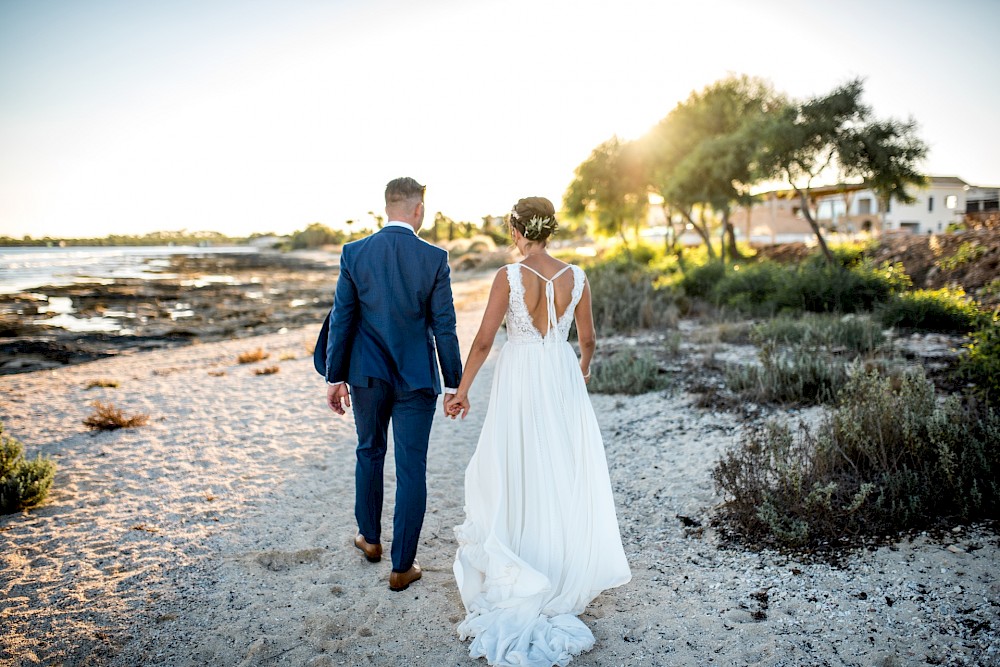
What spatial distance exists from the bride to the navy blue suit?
0.73ft

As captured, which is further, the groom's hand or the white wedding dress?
the groom's hand

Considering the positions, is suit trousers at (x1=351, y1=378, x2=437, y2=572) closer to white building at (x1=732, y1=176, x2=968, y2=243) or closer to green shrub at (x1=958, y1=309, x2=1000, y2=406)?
green shrub at (x1=958, y1=309, x2=1000, y2=406)

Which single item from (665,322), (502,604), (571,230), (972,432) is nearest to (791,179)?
(665,322)

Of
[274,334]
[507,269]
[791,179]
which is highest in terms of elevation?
[791,179]

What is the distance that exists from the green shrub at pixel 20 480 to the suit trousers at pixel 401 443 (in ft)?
10.1

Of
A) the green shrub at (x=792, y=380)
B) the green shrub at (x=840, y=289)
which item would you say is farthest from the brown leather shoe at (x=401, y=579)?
the green shrub at (x=840, y=289)

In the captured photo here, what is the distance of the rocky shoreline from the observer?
14227 mm

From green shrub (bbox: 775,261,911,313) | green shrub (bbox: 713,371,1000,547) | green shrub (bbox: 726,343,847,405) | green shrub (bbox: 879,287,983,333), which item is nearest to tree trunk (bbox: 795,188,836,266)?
green shrub (bbox: 775,261,911,313)

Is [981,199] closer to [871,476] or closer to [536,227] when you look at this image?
[871,476]

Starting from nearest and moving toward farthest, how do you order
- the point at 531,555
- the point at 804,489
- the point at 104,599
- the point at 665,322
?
1. the point at 531,555
2. the point at 104,599
3. the point at 804,489
4. the point at 665,322

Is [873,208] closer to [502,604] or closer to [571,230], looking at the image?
[571,230]

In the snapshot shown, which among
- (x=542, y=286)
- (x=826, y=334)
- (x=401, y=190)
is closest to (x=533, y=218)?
(x=542, y=286)

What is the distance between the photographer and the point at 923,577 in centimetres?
322

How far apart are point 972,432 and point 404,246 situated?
4.01 m
